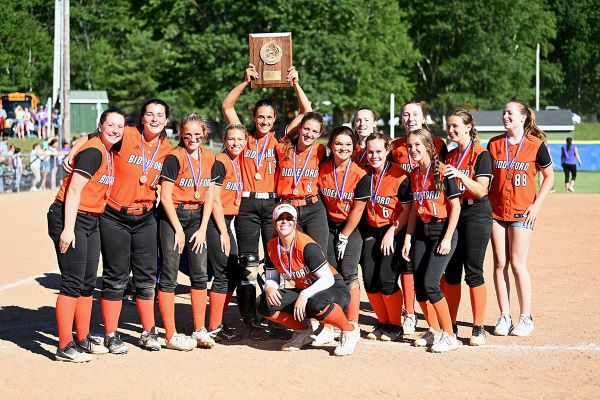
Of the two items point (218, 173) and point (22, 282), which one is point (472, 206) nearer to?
point (218, 173)

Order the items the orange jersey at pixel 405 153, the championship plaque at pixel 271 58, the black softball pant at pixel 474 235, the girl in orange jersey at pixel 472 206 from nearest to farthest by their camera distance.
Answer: the girl in orange jersey at pixel 472 206
the black softball pant at pixel 474 235
the orange jersey at pixel 405 153
the championship plaque at pixel 271 58

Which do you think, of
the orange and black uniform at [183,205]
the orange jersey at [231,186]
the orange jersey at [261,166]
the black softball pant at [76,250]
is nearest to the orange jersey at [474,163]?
the orange jersey at [261,166]

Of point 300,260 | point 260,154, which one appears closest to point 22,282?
point 260,154

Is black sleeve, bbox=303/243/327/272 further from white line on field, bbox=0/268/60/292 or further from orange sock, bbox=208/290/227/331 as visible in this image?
white line on field, bbox=0/268/60/292

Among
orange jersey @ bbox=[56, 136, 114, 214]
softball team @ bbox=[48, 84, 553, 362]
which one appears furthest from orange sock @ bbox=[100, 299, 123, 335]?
orange jersey @ bbox=[56, 136, 114, 214]

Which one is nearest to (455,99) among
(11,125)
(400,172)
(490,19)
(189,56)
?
(490,19)

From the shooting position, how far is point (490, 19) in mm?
65125

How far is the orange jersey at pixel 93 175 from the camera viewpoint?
25.7 feet

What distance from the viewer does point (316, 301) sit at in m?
8.17

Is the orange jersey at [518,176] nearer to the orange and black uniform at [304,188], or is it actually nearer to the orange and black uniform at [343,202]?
the orange and black uniform at [343,202]

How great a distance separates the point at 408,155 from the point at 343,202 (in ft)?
2.45

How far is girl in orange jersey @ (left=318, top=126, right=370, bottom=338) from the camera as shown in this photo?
8.67 meters

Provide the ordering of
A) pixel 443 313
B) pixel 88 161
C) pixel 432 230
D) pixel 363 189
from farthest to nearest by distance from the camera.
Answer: pixel 363 189
pixel 432 230
pixel 443 313
pixel 88 161

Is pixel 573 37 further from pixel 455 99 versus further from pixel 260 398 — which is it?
pixel 260 398
